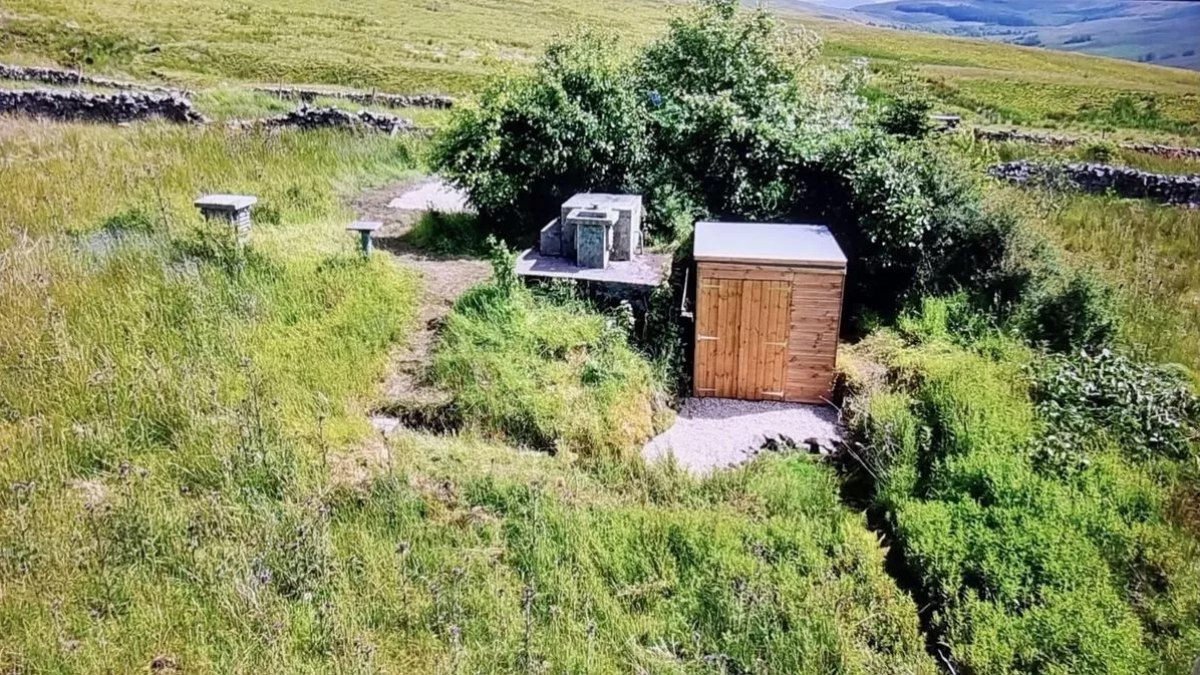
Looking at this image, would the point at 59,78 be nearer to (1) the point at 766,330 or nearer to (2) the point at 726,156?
(2) the point at 726,156

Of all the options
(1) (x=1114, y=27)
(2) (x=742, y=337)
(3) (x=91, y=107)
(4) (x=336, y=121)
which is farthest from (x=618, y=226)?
(3) (x=91, y=107)

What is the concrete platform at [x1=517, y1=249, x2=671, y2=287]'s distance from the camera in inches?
312

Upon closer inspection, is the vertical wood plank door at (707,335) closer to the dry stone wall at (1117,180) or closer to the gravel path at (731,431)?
the gravel path at (731,431)

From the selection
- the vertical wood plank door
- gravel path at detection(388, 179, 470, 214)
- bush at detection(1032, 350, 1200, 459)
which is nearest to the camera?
bush at detection(1032, 350, 1200, 459)

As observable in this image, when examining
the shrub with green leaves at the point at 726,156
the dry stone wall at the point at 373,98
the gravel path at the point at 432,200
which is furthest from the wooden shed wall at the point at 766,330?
the dry stone wall at the point at 373,98

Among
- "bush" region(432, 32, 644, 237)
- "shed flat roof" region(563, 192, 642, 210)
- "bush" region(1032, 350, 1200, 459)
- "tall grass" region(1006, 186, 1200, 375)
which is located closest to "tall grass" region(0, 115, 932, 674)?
"shed flat roof" region(563, 192, 642, 210)

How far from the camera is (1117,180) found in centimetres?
1688

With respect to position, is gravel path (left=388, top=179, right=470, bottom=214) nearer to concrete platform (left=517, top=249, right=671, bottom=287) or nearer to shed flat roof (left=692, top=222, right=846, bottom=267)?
concrete platform (left=517, top=249, right=671, bottom=287)

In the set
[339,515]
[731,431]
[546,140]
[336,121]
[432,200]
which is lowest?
[731,431]

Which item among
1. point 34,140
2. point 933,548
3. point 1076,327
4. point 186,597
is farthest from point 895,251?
point 34,140

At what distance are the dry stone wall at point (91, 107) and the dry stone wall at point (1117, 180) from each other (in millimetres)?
17091

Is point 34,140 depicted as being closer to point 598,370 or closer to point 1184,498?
point 598,370

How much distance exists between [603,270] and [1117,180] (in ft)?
47.1

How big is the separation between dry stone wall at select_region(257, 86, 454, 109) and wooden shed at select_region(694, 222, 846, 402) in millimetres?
14363
